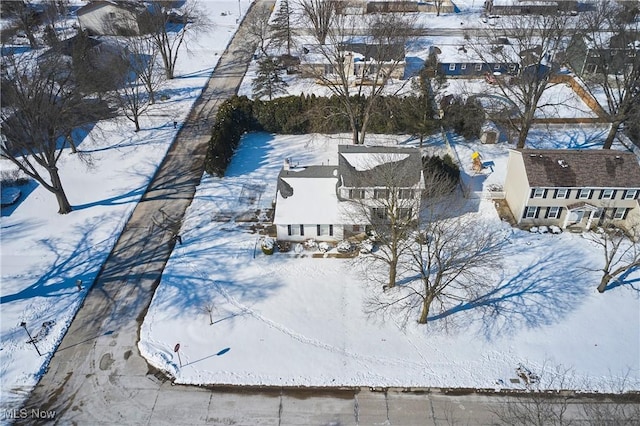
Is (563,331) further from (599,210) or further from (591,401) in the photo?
(599,210)

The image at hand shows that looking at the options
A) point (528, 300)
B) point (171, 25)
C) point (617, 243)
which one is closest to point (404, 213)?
point (528, 300)

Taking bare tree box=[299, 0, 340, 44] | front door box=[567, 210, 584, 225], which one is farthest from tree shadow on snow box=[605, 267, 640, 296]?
bare tree box=[299, 0, 340, 44]

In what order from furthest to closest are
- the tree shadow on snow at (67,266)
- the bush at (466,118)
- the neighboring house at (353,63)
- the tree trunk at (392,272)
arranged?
the neighboring house at (353,63) → the bush at (466,118) → the tree shadow on snow at (67,266) → the tree trunk at (392,272)

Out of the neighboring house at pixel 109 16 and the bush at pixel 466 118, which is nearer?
the bush at pixel 466 118

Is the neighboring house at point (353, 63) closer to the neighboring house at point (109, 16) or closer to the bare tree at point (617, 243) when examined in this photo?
the neighboring house at point (109, 16)

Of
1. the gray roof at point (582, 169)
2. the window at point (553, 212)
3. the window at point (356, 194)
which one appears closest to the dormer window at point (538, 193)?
the gray roof at point (582, 169)

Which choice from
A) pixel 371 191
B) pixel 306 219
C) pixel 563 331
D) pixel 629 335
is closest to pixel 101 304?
pixel 306 219
